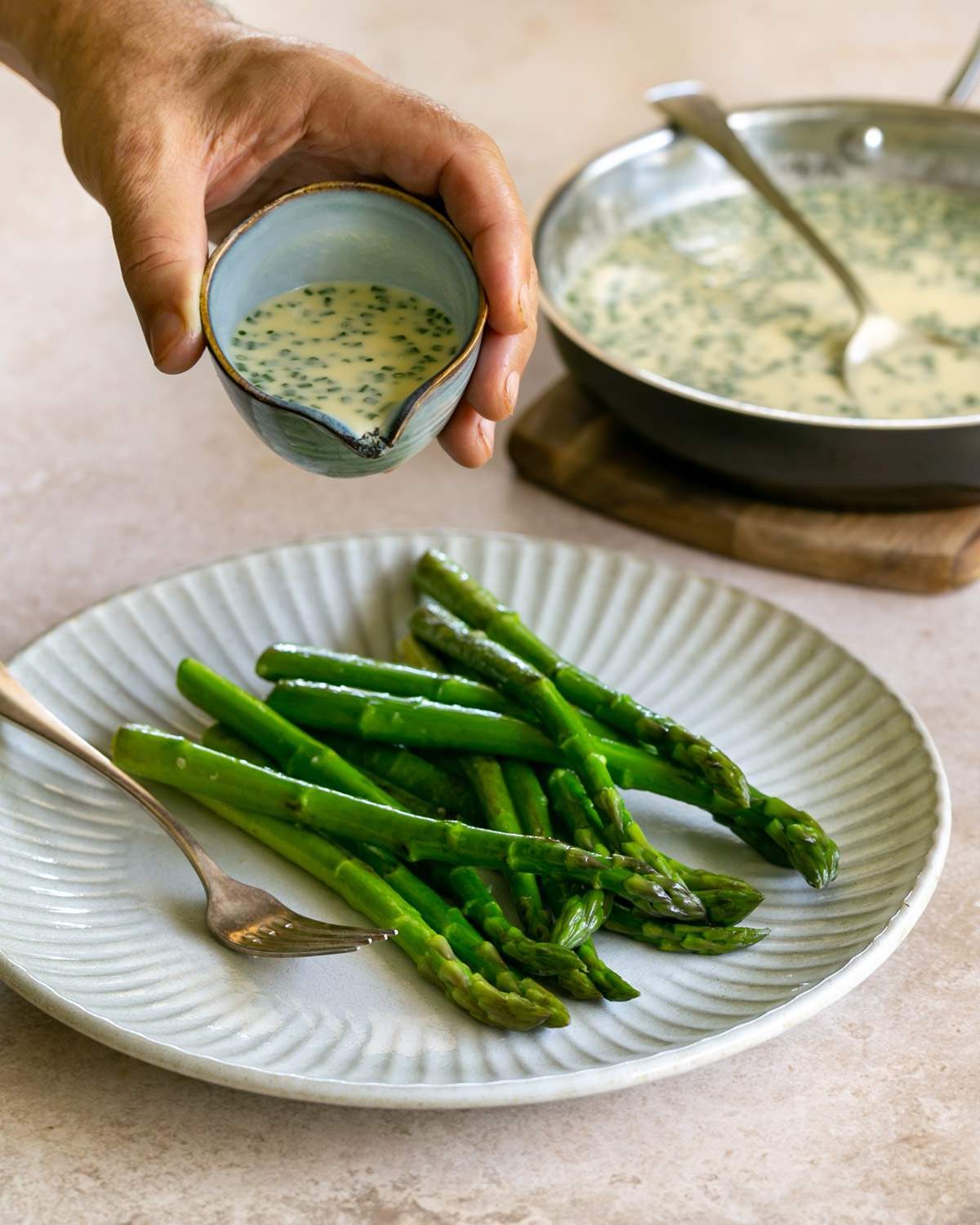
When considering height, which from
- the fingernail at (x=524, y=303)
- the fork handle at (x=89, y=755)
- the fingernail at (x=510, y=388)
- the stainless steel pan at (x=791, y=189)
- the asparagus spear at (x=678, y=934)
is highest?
the fingernail at (x=524, y=303)

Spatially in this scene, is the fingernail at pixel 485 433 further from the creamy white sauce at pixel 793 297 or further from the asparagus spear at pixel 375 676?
the creamy white sauce at pixel 793 297

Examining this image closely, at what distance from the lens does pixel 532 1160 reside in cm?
118

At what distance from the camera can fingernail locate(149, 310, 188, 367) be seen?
1299 millimetres

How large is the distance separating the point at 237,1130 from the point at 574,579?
791mm

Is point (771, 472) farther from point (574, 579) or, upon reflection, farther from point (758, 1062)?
point (758, 1062)

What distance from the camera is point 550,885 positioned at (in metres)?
1.35

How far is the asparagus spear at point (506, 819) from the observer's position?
51.8 inches

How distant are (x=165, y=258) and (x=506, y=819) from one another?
604 millimetres

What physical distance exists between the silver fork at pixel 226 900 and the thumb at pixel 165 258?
0.38m

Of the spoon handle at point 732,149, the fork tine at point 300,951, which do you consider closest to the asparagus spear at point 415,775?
the fork tine at point 300,951

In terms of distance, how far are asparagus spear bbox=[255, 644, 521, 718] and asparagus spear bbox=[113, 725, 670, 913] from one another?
0.15 m

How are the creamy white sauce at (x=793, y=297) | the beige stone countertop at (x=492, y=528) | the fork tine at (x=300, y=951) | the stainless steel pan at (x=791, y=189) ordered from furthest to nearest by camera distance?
the creamy white sauce at (x=793, y=297) < the stainless steel pan at (x=791, y=189) < the fork tine at (x=300, y=951) < the beige stone countertop at (x=492, y=528)

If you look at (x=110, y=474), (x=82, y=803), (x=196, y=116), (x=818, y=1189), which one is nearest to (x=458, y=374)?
(x=196, y=116)

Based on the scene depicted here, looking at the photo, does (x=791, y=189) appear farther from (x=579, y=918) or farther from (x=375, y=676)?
(x=579, y=918)
